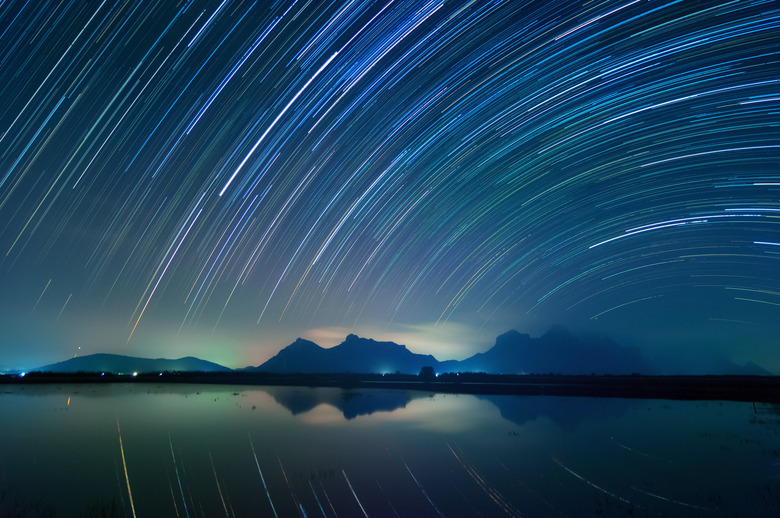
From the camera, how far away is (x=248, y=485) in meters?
10.5

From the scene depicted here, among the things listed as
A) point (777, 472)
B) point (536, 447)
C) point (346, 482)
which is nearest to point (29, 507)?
point (346, 482)

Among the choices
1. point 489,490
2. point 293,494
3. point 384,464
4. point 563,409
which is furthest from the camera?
point 563,409

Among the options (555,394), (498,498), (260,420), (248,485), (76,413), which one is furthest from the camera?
(555,394)

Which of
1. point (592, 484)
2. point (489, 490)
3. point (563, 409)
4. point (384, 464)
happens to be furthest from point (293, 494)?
point (563, 409)

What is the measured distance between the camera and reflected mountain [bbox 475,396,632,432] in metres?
22.7

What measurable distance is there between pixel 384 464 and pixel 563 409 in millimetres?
20224

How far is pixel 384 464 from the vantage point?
506 inches

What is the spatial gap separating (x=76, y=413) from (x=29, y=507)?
19297 mm

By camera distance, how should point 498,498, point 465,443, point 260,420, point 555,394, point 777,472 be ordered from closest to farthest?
point 498,498
point 777,472
point 465,443
point 260,420
point 555,394

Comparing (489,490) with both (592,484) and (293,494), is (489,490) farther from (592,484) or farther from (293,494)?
(293,494)

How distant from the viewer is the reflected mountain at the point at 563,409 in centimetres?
2269

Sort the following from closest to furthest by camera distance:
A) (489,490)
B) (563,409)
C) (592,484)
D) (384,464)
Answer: (489,490) < (592,484) < (384,464) < (563,409)

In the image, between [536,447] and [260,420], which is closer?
[536,447]

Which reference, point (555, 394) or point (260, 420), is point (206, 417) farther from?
point (555, 394)
